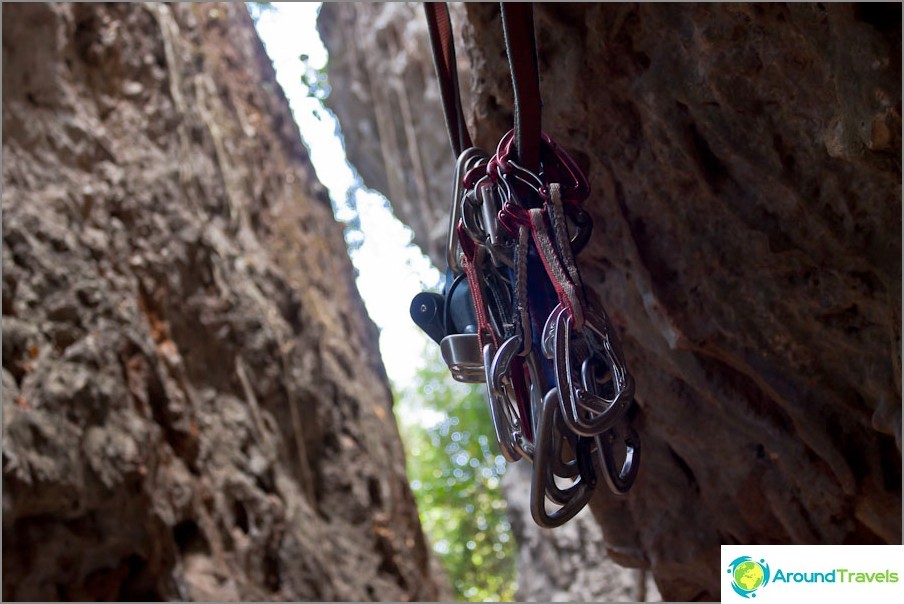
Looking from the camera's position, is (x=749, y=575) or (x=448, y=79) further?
(x=448, y=79)

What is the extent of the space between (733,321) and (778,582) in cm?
97

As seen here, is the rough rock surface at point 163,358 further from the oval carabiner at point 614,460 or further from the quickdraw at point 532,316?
the oval carabiner at point 614,460

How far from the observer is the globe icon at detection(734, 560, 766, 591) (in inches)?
44.8

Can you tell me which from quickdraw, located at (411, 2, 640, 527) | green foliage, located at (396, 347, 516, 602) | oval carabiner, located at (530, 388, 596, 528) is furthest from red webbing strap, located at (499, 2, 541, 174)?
green foliage, located at (396, 347, 516, 602)

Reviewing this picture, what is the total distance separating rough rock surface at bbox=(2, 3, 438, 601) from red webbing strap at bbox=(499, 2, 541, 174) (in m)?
1.76

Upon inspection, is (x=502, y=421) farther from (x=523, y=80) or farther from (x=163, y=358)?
(x=163, y=358)

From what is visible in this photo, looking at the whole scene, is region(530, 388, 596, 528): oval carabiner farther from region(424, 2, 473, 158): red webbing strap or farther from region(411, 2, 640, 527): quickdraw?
region(424, 2, 473, 158): red webbing strap

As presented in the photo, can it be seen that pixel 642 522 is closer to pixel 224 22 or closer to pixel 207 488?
pixel 207 488

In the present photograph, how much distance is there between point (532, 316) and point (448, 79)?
48 centimetres

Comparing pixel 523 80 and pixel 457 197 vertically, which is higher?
pixel 523 80

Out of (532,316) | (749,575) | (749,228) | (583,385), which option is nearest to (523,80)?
(532,316)

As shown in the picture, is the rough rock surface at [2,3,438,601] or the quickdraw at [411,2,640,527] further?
the rough rock surface at [2,3,438,601]

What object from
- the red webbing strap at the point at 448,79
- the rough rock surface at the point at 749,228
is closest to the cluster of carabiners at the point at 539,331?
the red webbing strap at the point at 448,79

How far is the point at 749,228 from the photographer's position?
76.2 inches
